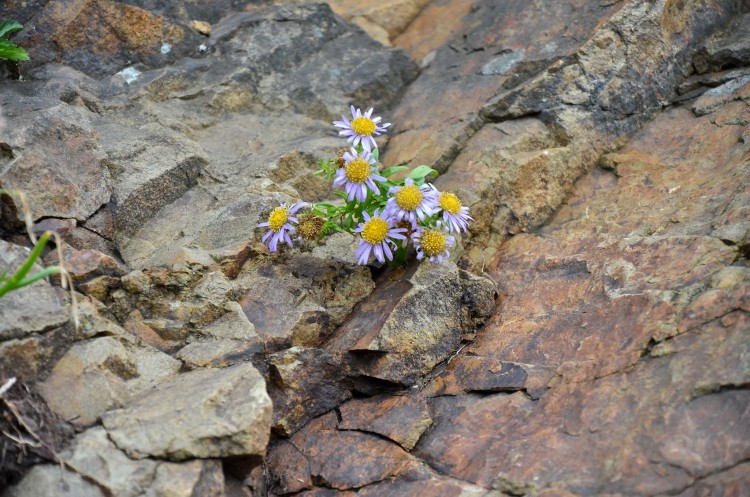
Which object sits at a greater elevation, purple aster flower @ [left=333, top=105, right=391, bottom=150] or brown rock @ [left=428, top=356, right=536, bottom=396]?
purple aster flower @ [left=333, top=105, right=391, bottom=150]

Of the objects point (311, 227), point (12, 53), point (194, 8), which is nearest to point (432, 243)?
point (311, 227)

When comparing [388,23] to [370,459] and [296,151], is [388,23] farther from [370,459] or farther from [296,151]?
[370,459]

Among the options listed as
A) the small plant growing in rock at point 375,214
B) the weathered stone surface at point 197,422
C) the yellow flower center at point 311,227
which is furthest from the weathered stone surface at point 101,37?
the weathered stone surface at point 197,422

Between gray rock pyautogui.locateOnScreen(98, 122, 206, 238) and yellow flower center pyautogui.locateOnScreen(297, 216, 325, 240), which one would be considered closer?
yellow flower center pyautogui.locateOnScreen(297, 216, 325, 240)

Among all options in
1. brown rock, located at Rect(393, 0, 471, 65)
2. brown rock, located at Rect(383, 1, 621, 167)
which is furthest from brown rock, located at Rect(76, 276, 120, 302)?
brown rock, located at Rect(393, 0, 471, 65)

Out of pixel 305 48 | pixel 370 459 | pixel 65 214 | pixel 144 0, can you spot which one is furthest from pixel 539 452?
pixel 144 0

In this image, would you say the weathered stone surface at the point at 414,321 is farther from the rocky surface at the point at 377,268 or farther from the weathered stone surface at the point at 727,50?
the weathered stone surface at the point at 727,50

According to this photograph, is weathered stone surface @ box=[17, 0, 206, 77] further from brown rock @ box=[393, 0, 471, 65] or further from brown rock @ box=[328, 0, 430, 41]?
brown rock @ box=[393, 0, 471, 65]
